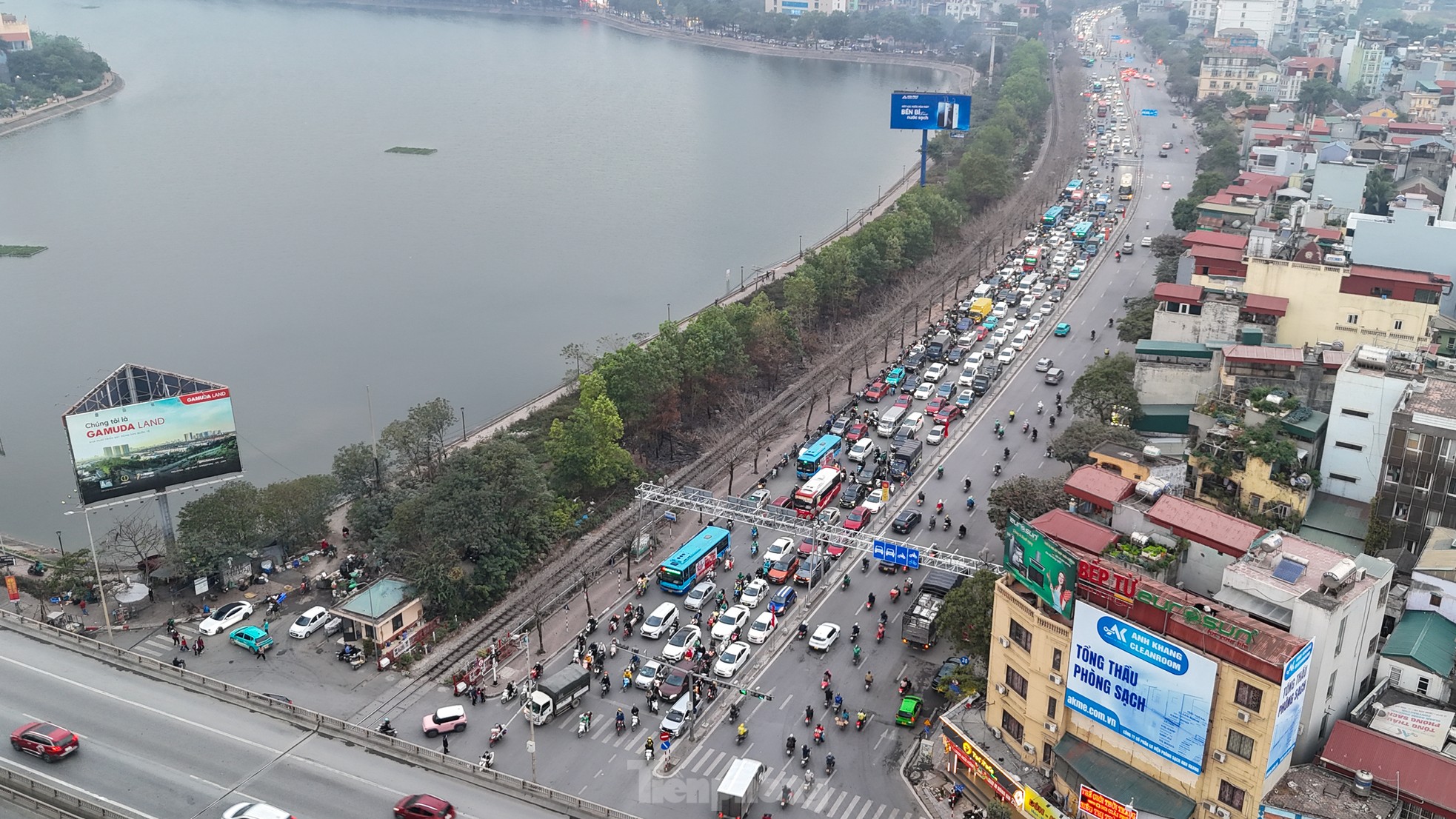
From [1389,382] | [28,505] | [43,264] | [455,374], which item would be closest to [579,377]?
[455,374]

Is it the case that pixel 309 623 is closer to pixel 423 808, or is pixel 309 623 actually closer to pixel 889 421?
pixel 423 808

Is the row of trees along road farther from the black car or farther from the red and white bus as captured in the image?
the black car

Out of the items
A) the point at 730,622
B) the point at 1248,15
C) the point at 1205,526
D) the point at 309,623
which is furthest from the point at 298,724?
the point at 1248,15

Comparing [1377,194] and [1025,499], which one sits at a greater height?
[1377,194]

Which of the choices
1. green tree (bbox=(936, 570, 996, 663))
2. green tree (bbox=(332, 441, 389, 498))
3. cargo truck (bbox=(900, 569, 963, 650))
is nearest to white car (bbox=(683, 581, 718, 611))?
cargo truck (bbox=(900, 569, 963, 650))

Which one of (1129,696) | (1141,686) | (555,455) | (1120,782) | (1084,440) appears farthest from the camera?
(555,455)

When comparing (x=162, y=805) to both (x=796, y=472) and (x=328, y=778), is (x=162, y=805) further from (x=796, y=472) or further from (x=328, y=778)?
(x=796, y=472)

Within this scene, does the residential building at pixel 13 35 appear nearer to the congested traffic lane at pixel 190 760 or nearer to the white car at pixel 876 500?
the congested traffic lane at pixel 190 760
